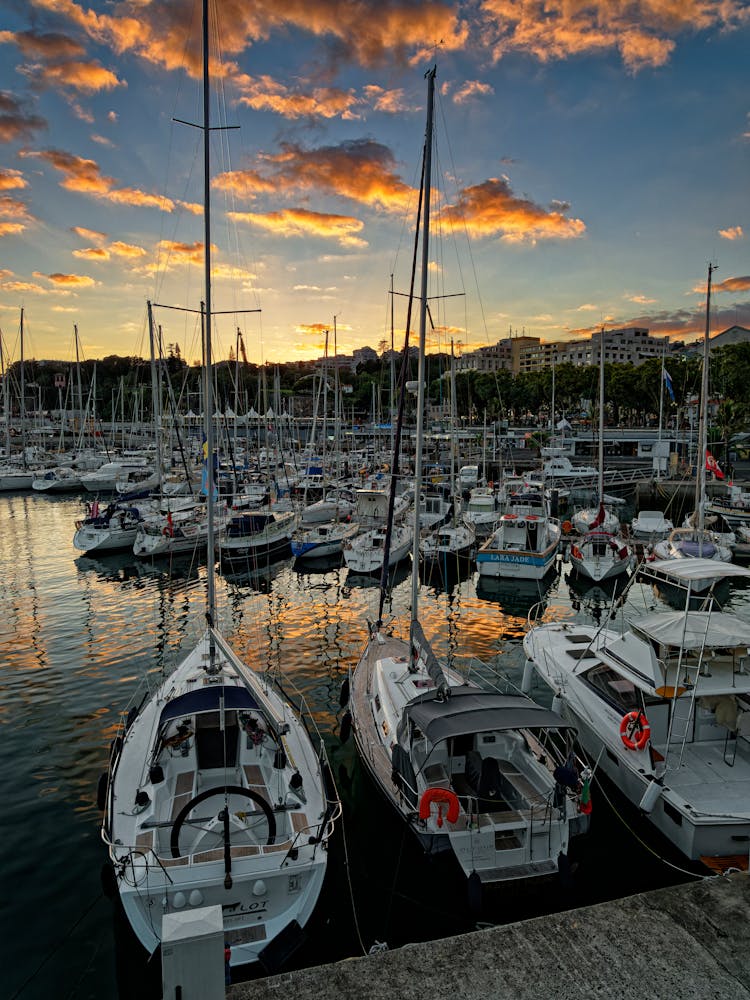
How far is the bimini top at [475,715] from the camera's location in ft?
30.6

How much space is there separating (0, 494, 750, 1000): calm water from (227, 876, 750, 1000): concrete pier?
3762 mm

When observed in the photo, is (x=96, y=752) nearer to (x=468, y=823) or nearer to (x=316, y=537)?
(x=468, y=823)

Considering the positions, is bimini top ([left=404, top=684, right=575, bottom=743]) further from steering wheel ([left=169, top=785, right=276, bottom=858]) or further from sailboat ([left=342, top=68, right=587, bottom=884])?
steering wheel ([left=169, top=785, right=276, bottom=858])

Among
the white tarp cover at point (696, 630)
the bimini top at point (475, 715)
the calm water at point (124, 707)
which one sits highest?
the white tarp cover at point (696, 630)

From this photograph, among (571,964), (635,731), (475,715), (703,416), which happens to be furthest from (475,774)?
(703,416)

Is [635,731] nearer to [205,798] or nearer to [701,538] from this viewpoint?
[205,798]

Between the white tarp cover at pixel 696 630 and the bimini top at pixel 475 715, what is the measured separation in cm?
329

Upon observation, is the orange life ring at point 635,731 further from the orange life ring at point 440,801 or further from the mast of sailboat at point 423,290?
the mast of sailboat at point 423,290

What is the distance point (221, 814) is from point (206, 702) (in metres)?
2.24

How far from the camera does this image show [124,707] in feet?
54.3

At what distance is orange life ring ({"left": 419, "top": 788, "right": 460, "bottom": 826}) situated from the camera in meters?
8.78

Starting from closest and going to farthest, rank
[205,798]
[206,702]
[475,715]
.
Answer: [205,798] < [475,715] < [206,702]

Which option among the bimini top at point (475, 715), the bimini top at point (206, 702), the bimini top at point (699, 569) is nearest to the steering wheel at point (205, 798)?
the bimini top at point (206, 702)

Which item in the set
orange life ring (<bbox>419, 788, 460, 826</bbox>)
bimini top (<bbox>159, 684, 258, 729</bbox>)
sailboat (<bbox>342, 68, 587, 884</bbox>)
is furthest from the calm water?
bimini top (<bbox>159, 684, 258, 729</bbox>)
